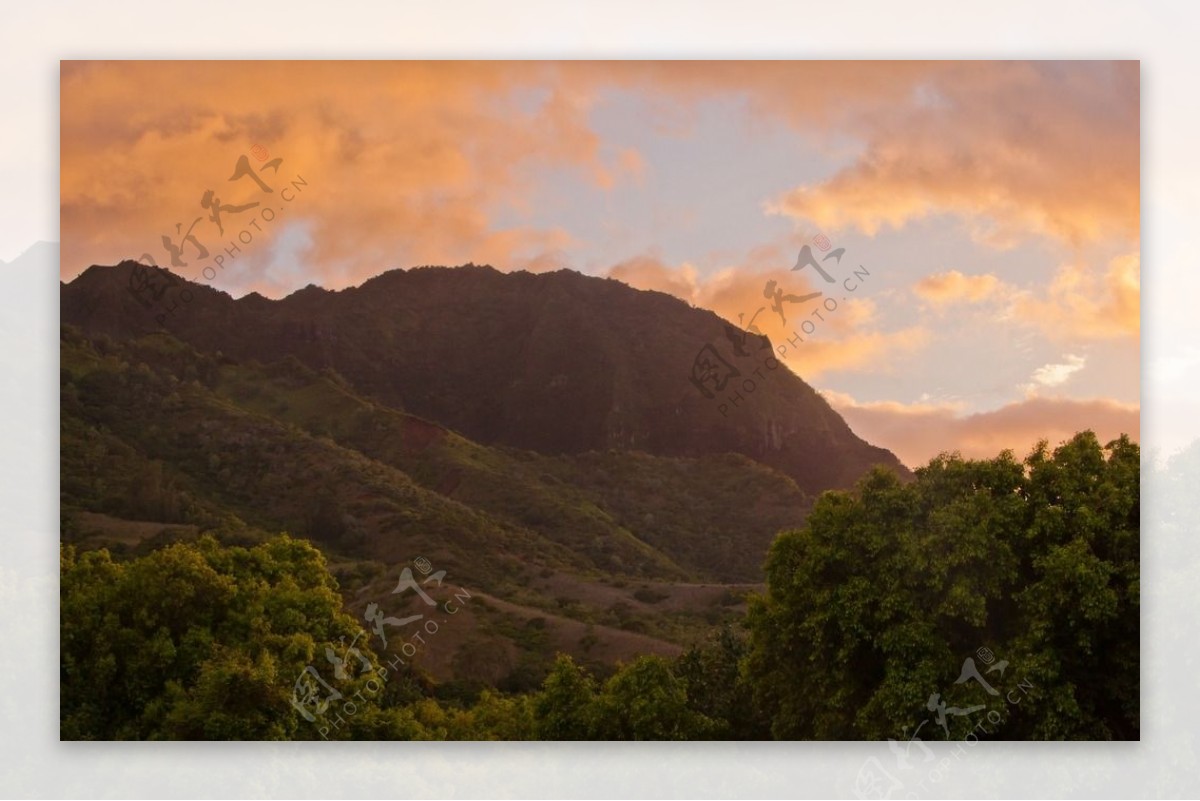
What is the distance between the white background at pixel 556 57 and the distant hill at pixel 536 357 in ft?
4.53

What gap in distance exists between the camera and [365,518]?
383 inches

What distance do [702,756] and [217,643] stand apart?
12.8 feet

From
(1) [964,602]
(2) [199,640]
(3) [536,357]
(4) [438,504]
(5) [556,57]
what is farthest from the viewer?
(3) [536,357]

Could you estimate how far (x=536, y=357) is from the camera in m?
10.2

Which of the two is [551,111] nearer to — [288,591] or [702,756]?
[288,591]

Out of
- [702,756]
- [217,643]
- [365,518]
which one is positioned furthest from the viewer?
[365,518]

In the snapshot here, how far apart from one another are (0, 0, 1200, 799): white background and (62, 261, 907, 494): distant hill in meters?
1.38

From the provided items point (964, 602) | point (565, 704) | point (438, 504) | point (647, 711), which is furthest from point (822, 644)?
point (438, 504)

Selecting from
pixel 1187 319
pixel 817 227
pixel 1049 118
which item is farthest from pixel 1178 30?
pixel 817 227

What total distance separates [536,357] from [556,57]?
2.65 metres

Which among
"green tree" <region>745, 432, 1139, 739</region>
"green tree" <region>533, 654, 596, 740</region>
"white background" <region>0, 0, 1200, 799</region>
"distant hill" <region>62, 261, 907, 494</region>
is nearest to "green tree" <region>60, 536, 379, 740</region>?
"white background" <region>0, 0, 1200, 799</region>

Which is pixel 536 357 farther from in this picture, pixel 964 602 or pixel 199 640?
pixel 964 602

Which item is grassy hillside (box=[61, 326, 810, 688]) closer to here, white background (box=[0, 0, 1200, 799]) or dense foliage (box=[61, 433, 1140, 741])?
dense foliage (box=[61, 433, 1140, 741])

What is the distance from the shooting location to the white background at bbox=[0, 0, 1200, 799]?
27.7ft
